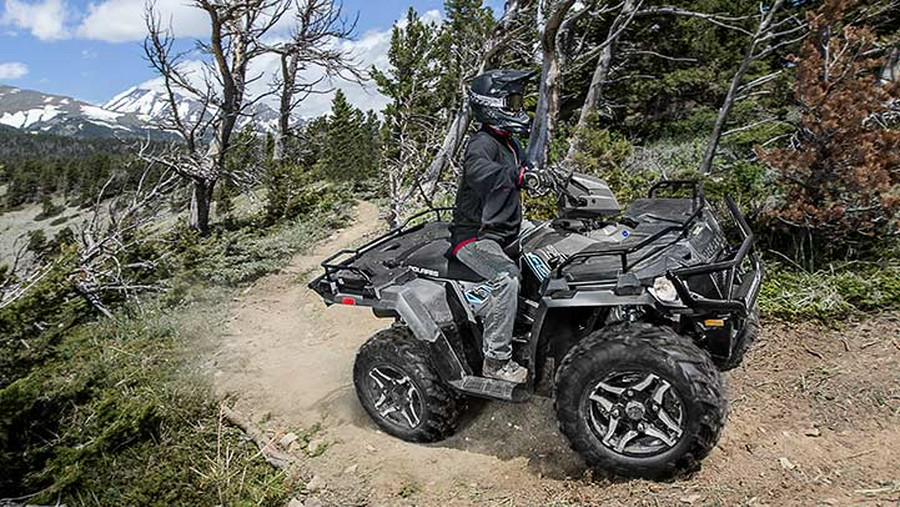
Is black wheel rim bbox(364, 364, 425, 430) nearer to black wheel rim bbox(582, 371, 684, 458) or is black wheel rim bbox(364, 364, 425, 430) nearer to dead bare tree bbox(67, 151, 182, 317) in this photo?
black wheel rim bbox(582, 371, 684, 458)

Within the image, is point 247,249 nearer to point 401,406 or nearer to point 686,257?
point 401,406

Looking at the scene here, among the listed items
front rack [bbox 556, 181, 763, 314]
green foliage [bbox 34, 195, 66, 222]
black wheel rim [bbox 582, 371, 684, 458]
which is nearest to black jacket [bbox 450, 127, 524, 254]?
front rack [bbox 556, 181, 763, 314]

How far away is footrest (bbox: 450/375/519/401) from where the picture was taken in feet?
14.4

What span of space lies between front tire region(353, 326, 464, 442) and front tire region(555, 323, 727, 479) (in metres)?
1.09

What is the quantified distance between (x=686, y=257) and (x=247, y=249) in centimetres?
990

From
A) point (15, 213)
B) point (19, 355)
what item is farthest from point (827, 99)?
point (15, 213)

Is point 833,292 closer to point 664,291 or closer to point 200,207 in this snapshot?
point 664,291

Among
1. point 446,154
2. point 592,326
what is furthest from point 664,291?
point 446,154

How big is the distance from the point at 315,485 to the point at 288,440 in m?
0.77

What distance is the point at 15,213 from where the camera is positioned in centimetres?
3891

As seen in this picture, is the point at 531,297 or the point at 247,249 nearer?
→ the point at 531,297

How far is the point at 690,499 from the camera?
A: 3643mm

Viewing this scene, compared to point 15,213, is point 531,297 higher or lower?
higher

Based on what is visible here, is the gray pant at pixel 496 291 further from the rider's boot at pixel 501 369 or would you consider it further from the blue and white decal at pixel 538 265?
the blue and white decal at pixel 538 265
